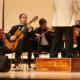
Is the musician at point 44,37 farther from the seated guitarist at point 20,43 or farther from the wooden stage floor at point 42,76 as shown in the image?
the wooden stage floor at point 42,76

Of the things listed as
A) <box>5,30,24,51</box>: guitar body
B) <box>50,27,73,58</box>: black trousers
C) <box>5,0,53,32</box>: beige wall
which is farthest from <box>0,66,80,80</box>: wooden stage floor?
<box>5,0,53,32</box>: beige wall

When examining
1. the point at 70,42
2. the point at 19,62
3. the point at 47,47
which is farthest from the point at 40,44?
the point at 70,42

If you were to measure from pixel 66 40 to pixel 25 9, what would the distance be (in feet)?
10.6

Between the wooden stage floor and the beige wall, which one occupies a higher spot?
the beige wall

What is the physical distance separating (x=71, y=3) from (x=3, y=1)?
11.5ft

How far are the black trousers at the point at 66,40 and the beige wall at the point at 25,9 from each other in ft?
8.95

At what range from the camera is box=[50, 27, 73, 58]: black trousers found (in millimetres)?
4437

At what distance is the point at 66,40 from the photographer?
445 centimetres

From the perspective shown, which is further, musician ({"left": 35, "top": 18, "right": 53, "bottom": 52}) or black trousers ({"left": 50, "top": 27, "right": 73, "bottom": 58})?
musician ({"left": 35, "top": 18, "right": 53, "bottom": 52})

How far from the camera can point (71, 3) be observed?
4391mm

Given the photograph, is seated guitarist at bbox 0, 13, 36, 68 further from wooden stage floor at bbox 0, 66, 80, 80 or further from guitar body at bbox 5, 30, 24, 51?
wooden stage floor at bbox 0, 66, 80, 80

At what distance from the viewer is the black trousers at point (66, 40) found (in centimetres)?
444

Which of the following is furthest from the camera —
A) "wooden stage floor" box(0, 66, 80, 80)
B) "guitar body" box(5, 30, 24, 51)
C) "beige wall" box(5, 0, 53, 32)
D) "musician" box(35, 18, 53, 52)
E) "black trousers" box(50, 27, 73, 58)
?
"beige wall" box(5, 0, 53, 32)

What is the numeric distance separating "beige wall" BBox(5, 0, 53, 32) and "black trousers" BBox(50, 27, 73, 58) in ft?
8.95
